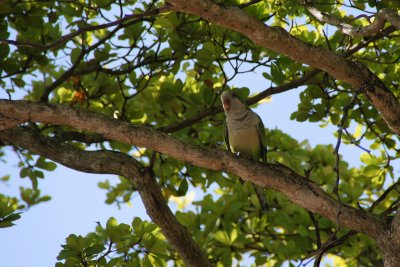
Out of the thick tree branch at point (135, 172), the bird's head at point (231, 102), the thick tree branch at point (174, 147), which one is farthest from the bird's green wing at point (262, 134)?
the thick tree branch at point (174, 147)

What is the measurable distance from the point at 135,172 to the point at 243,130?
154 centimetres

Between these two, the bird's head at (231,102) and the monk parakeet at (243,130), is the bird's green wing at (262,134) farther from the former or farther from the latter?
the bird's head at (231,102)

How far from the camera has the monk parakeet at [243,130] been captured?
5289 mm

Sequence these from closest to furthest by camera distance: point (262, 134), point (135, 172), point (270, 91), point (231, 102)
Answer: point (135, 172), point (270, 91), point (231, 102), point (262, 134)

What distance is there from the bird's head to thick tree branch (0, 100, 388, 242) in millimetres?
1561

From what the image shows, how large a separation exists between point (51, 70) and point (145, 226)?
294 cm

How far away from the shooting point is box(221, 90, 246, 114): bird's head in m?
5.28

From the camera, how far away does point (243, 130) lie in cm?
545

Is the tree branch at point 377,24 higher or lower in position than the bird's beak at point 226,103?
lower

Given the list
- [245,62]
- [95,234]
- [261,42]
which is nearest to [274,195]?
[245,62]

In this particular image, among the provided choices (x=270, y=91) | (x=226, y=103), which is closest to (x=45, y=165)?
(x=226, y=103)

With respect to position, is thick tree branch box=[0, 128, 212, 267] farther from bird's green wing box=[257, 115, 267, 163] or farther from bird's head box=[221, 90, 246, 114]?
bird's green wing box=[257, 115, 267, 163]

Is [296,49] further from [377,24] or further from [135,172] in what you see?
[135,172]

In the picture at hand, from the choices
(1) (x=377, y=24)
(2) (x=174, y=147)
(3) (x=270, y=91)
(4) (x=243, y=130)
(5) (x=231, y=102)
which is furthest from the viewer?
(4) (x=243, y=130)
